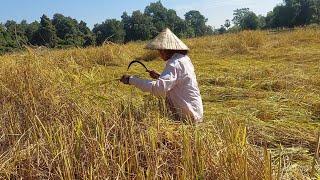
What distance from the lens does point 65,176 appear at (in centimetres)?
236

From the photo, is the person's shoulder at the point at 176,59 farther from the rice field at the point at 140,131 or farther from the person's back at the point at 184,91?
the rice field at the point at 140,131

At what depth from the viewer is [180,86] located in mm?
3623

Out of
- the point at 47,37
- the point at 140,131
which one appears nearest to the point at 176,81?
the point at 140,131

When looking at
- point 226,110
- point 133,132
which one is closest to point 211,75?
point 226,110

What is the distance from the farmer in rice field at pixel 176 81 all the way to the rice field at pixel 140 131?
0.44ft

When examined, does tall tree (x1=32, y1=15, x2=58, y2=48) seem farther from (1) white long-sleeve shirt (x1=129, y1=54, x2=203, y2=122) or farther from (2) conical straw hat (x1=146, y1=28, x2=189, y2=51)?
(1) white long-sleeve shirt (x1=129, y1=54, x2=203, y2=122)

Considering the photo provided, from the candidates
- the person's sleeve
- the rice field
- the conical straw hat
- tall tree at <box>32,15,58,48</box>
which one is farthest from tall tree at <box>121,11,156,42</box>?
the person's sleeve

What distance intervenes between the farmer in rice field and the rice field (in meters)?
0.13

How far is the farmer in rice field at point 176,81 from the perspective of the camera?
349 centimetres

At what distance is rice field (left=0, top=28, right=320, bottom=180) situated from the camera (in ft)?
7.82

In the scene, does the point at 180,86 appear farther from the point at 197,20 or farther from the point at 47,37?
the point at 197,20

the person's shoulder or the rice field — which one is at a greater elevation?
the person's shoulder

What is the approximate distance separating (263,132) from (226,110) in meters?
1.05

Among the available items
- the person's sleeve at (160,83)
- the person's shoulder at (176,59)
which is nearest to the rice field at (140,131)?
the person's sleeve at (160,83)
